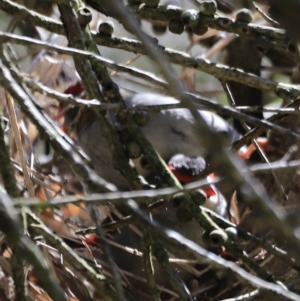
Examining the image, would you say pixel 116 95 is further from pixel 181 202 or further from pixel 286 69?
pixel 286 69

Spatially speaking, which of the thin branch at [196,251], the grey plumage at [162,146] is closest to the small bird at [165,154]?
the grey plumage at [162,146]

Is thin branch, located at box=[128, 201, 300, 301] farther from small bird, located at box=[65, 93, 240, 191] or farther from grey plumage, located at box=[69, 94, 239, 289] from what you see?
small bird, located at box=[65, 93, 240, 191]

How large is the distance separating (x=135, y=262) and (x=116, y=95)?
71cm

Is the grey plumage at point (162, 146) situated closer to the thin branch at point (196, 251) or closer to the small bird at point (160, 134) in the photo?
the small bird at point (160, 134)

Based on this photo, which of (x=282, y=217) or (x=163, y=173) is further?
(x=163, y=173)

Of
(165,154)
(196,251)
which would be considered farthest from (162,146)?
(196,251)

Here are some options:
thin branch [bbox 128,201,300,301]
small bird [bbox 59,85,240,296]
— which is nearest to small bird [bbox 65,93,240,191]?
small bird [bbox 59,85,240,296]

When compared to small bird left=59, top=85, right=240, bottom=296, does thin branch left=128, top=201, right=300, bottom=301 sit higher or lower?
higher

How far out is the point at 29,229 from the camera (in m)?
1.13

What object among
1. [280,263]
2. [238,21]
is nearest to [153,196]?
[238,21]

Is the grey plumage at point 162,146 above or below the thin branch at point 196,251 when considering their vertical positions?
below

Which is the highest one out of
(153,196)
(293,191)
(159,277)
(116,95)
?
(153,196)

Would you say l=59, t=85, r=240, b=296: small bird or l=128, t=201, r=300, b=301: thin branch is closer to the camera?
l=128, t=201, r=300, b=301: thin branch

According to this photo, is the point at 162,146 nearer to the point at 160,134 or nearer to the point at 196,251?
the point at 160,134
